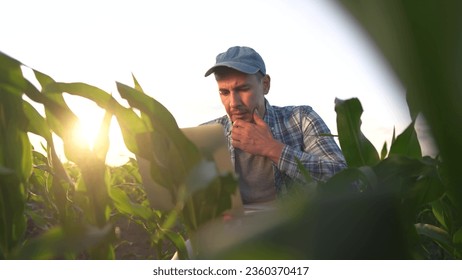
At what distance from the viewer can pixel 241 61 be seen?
4.30 ft

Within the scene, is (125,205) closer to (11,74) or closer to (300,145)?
(11,74)

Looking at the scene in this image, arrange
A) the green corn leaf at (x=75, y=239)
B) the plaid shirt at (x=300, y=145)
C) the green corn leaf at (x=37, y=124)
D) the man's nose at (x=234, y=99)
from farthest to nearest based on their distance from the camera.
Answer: the man's nose at (x=234, y=99) < the plaid shirt at (x=300, y=145) < the green corn leaf at (x=37, y=124) < the green corn leaf at (x=75, y=239)

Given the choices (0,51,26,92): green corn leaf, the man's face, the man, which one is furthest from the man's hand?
(0,51,26,92): green corn leaf

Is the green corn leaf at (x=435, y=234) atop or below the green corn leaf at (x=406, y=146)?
below

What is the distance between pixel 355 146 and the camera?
420 millimetres

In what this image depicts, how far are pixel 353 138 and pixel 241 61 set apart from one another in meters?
0.93

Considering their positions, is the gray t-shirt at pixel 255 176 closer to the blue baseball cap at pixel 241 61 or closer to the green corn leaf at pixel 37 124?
the blue baseball cap at pixel 241 61

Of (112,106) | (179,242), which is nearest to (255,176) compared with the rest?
(179,242)


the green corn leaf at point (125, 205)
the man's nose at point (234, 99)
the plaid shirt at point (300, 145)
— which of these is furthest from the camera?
the man's nose at point (234, 99)

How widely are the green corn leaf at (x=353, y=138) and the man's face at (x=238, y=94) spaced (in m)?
0.82

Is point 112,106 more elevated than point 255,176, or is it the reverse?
point 112,106

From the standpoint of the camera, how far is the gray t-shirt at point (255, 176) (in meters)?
1.24

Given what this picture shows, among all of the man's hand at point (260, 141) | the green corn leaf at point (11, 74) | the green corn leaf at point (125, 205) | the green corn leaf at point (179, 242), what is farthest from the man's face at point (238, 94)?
the green corn leaf at point (11, 74)
